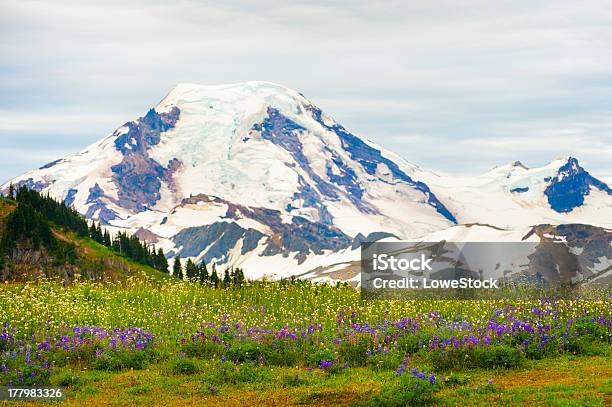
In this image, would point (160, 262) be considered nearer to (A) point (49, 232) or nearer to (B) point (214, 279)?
(A) point (49, 232)

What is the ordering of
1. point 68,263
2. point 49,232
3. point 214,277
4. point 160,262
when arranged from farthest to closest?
point 160,262 → point 49,232 → point 68,263 → point 214,277

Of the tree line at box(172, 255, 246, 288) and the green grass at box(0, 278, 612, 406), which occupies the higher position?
the tree line at box(172, 255, 246, 288)

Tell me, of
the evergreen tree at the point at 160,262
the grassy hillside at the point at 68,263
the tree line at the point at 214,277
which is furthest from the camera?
the evergreen tree at the point at 160,262

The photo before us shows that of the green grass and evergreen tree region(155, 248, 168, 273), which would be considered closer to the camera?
the green grass

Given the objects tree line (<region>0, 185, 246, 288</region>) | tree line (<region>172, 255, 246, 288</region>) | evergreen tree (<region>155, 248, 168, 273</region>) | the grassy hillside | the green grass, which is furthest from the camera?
evergreen tree (<region>155, 248, 168, 273</region>)

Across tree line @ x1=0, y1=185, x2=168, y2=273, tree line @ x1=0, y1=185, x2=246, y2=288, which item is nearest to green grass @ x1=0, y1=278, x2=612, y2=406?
tree line @ x1=0, y1=185, x2=246, y2=288

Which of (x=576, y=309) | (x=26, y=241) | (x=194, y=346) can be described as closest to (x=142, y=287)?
(x=194, y=346)

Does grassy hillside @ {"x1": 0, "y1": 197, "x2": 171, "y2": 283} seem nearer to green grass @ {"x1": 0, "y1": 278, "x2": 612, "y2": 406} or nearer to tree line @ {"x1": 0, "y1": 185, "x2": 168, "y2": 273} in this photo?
tree line @ {"x1": 0, "y1": 185, "x2": 168, "y2": 273}

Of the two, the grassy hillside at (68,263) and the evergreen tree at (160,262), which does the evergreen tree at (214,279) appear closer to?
the grassy hillside at (68,263)

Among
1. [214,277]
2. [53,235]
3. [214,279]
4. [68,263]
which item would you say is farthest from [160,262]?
[214,279]

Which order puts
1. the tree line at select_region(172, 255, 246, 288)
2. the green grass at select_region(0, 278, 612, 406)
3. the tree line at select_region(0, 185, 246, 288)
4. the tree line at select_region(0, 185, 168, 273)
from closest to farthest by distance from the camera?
the green grass at select_region(0, 278, 612, 406)
the tree line at select_region(172, 255, 246, 288)
the tree line at select_region(0, 185, 246, 288)
the tree line at select_region(0, 185, 168, 273)

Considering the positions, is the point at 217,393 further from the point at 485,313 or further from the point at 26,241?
the point at 26,241

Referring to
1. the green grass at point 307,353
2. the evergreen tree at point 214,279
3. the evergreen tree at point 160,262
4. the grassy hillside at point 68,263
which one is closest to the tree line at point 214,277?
the evergreen tree at point 214,279

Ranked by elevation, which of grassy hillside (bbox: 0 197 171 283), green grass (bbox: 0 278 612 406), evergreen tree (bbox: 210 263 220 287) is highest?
grassy hillside (bbox: 0 197 171 283)
